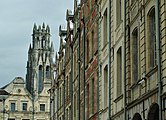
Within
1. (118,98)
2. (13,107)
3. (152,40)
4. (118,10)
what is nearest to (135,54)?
(152,40)

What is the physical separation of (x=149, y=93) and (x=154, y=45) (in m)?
2.01

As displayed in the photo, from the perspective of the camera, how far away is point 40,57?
140 metres

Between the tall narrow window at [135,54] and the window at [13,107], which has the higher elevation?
the window at [13,107]

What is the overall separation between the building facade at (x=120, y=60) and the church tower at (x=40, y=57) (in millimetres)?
88998

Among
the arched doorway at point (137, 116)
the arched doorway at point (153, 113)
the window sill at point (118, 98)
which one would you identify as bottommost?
the arched doorway at point (153, 113)

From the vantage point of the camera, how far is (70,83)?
5178cm

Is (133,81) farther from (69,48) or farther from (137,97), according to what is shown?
(69,48)

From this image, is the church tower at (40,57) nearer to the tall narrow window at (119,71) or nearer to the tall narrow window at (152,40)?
the tall narrow window at (119,71)

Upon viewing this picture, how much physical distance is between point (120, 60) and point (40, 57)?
366 feet

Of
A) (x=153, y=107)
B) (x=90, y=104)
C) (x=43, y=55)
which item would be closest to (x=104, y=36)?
(x=90, y=104)

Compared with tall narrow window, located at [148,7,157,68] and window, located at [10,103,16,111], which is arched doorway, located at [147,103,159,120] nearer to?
tall narrow window, located at [148,7,157,68]

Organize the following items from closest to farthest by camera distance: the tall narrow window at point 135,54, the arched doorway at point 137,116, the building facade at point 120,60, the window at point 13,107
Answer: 1. the building facade at point 120,60
2. the arched doorway at point 137,116
3. the tall narrow window at point 135,54
4. the window at point 13,107

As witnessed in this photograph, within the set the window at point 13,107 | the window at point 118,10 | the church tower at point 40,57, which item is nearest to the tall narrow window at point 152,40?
the window at point 118,10

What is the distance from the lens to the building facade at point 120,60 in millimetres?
22328
